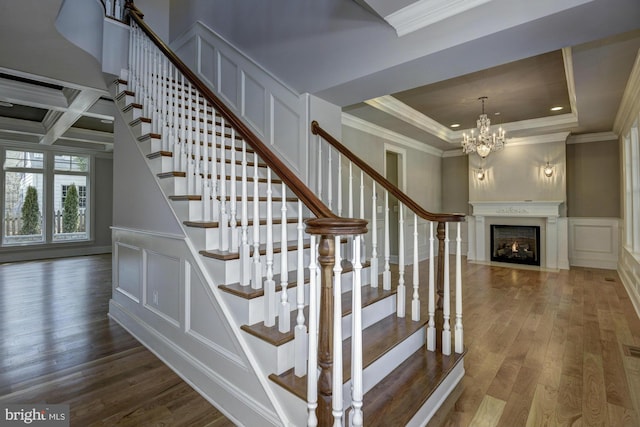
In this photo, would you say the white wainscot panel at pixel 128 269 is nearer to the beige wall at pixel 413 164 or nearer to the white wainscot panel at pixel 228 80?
the white wainscot panel at pixel 228 80

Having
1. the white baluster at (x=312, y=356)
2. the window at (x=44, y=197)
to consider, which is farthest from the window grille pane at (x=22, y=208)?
the white baluster at (x=312, y=356)

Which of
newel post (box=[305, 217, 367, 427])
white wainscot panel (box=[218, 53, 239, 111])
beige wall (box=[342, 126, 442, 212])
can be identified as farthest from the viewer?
beige wall (box=[342, 126, 442, 212])

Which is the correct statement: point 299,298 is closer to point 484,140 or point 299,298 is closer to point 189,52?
point 189,52

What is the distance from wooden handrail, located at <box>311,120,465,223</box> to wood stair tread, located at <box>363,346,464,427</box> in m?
0.94

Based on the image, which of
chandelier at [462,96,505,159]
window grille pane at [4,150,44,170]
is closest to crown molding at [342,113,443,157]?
chandelier at [462,96,505,159]

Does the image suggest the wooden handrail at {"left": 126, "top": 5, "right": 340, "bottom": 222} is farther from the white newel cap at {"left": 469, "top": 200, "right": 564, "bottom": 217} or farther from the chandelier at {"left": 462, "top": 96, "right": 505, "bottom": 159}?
the white newel cap at {"left": 469, "top": 200, "right": 564, "bottom": 217}

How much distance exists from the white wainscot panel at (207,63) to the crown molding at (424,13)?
2.41 meters

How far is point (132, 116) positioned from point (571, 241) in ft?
24.7

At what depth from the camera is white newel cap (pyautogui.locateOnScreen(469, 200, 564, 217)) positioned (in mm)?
5832

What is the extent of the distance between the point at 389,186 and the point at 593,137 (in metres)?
5.78

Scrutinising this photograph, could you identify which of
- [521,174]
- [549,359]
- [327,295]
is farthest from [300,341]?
[521,174]

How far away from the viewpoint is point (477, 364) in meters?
2.33

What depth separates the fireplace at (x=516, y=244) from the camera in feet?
20.2

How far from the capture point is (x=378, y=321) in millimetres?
2311
